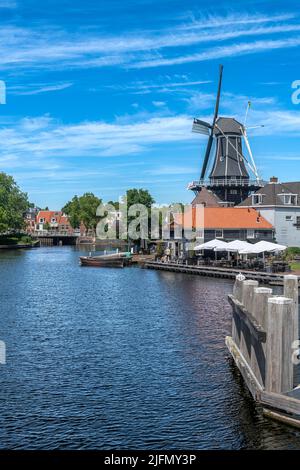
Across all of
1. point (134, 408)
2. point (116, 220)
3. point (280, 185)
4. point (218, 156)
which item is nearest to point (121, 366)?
point (134, 408)

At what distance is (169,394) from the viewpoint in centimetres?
2250

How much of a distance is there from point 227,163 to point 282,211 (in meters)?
23.9

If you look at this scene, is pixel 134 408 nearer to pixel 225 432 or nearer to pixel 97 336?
pixel 225 432

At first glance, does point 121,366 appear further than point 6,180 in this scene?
No

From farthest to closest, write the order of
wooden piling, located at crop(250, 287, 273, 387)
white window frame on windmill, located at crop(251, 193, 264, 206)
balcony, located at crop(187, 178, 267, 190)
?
balcony, located at crop(187, 178, 267, 190) < white window frame on windmill, located at crop(251, 193, 264, 206) < wooden piling, located at crop(250, 287, 273, 387)

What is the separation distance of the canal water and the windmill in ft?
207

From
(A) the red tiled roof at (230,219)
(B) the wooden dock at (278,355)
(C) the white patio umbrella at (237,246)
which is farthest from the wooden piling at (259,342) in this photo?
(A) the red tiled roof at (230,219)

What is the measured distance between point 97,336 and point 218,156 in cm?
8385

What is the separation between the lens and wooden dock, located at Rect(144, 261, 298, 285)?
60.1m

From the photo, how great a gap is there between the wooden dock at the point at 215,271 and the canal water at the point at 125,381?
14.1 meters

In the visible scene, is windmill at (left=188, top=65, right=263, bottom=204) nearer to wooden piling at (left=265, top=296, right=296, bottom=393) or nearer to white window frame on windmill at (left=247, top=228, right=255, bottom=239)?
white window frame on windmill at (left=247, top=228, right=255, bottom=239)

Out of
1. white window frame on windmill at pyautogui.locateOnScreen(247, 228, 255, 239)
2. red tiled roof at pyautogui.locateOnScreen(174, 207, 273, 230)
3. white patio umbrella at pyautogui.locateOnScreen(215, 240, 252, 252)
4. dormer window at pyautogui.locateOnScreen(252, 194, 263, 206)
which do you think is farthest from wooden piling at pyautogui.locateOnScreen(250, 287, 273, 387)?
dormer window at pyautogui.locateOnScreen(252, 194, 263, 206)

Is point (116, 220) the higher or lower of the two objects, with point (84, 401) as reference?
higher

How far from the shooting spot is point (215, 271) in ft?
228
